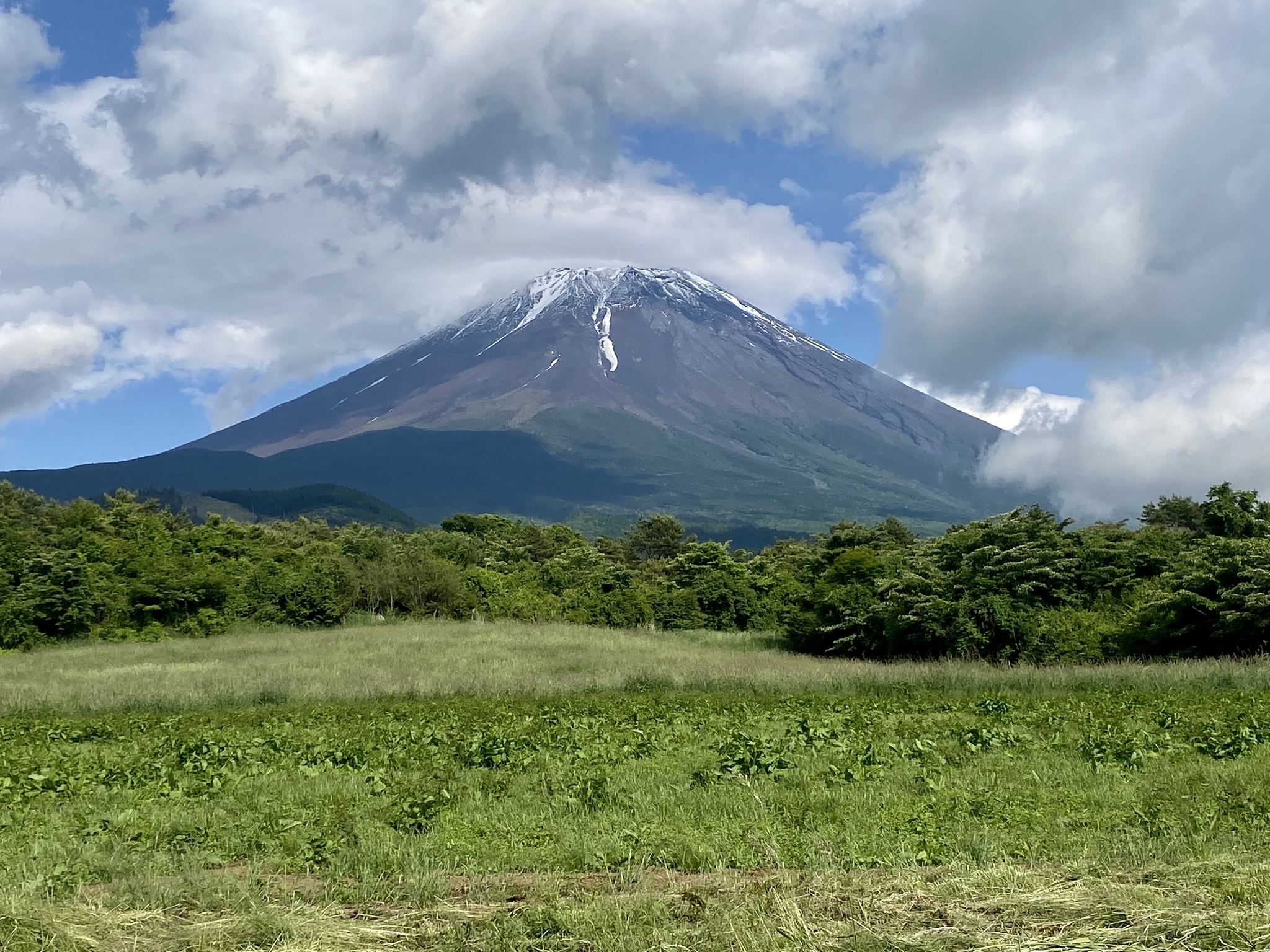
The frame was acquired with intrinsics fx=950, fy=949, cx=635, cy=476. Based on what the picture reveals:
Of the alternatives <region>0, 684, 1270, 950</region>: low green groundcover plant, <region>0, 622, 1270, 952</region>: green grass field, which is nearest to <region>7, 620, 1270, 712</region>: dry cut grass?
<region>0, 622, 1270, 952</region>: green grass field

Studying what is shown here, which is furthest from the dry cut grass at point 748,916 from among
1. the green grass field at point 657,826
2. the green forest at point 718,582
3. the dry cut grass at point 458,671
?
the green forest at point 718,582

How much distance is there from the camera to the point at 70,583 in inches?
1807

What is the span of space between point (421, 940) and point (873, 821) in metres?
4.02

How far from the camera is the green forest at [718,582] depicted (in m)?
→ 28.1

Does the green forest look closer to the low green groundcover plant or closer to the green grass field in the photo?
the green grass field

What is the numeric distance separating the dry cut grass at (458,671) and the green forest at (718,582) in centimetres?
437

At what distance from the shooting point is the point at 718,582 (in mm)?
55000

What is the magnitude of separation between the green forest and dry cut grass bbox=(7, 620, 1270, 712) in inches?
172

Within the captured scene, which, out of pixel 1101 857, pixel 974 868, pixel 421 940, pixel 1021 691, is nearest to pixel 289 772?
pixel 421 940

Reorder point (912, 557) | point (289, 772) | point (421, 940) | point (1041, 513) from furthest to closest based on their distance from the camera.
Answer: point (912, 557) → point (1041, 513) → point (289, 772) → point (421, 940)

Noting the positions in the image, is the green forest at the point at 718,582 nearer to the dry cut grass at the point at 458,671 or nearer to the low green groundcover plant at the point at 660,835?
the dry cut grass at the point at 458,671

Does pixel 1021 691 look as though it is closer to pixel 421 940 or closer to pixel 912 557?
pixel 421 940

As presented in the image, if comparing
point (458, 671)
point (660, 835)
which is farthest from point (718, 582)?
point (660, 835)

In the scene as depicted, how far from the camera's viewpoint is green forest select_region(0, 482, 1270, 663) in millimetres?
28062
